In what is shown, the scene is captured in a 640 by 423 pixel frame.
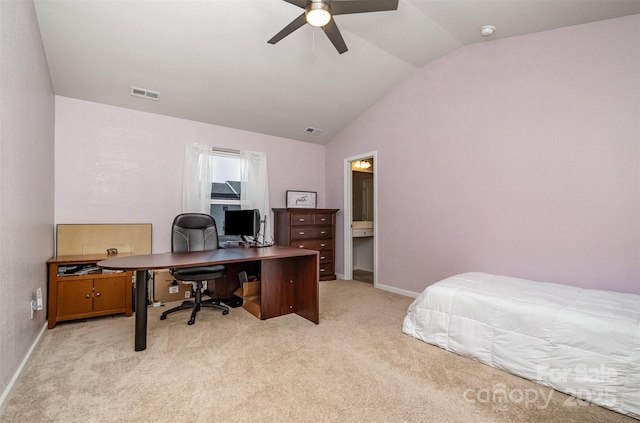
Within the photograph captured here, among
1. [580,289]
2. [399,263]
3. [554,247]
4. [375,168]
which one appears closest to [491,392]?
[580,289]

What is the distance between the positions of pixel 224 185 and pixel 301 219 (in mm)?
1314

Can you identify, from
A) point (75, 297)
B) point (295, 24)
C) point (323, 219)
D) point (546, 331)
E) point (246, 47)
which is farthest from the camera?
point (323, 219)

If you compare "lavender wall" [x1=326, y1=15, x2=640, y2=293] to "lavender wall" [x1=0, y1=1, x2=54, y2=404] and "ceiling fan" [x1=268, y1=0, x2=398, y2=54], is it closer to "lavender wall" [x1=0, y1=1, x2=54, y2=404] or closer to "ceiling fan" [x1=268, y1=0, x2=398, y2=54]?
"ceiling fan" [x1=268, y1=0, x2=398, y2=54]

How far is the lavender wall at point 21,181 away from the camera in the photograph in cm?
167

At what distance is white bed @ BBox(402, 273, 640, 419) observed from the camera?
1.71 meters

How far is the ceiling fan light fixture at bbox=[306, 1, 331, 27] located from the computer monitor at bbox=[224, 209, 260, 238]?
2140mm

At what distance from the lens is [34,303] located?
236 cm

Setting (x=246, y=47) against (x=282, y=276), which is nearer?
(x=246, y=47)

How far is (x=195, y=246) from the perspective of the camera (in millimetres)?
3385

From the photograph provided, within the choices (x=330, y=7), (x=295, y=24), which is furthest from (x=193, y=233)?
(x=330, y=7)

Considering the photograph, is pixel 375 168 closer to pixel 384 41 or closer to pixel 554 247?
pixel 384 41

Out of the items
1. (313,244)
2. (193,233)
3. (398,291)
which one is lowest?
(398,291)

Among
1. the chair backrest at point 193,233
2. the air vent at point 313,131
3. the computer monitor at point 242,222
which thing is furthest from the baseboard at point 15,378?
the air vent at point 313,131

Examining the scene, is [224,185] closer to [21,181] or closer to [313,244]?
[313,244]
